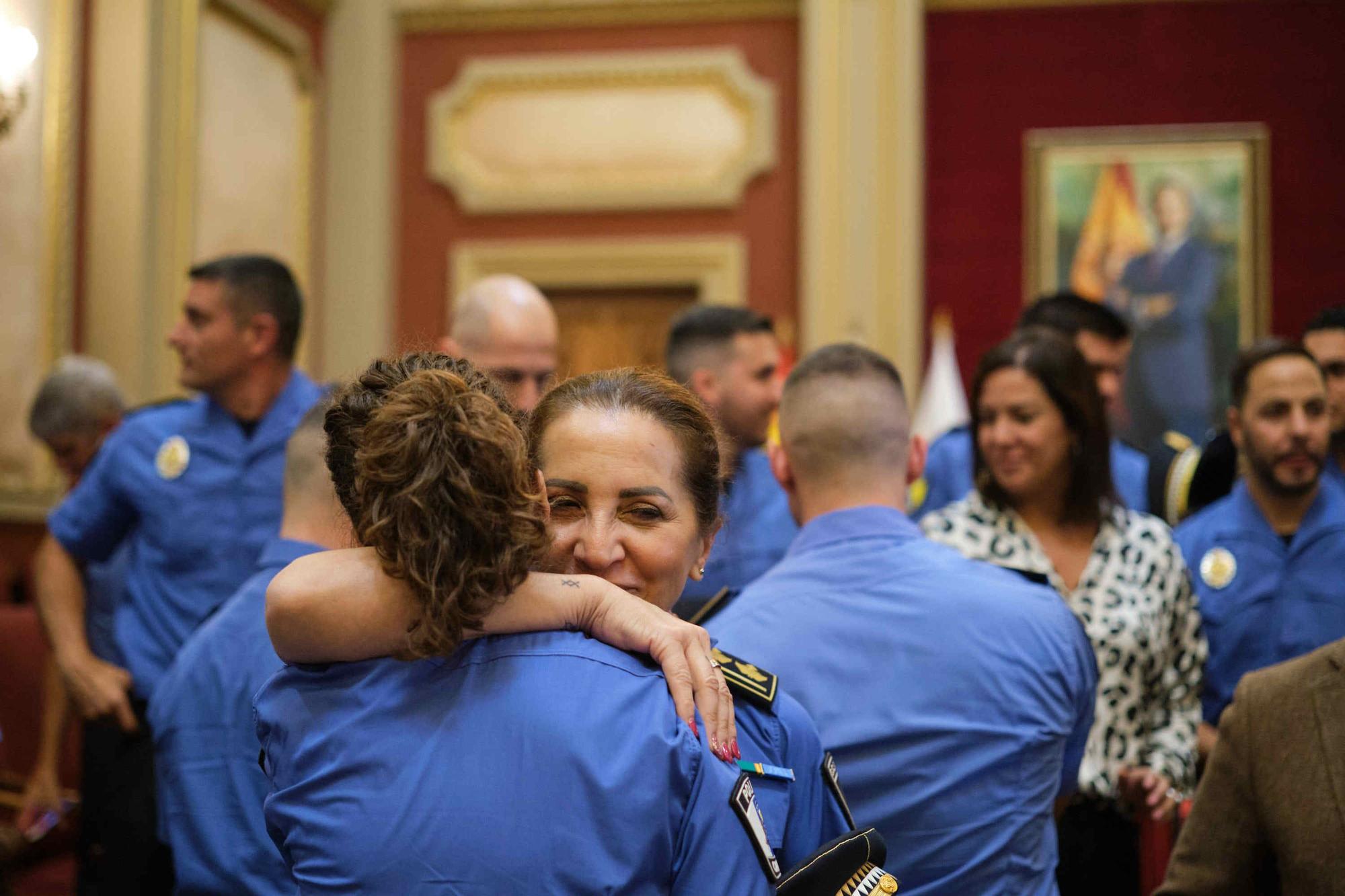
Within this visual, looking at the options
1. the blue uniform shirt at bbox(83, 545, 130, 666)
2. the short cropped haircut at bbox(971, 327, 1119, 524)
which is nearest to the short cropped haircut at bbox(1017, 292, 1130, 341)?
the short cropped haircut at bbox(971, 327, 1119, 524)

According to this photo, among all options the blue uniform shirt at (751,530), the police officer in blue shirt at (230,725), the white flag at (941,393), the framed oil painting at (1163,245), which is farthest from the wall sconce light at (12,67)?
the framed oil painting at (1163,245)

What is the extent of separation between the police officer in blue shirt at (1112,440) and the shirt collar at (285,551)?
182 centimetres

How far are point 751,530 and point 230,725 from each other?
1487 mm

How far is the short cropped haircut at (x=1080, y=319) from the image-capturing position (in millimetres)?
3824

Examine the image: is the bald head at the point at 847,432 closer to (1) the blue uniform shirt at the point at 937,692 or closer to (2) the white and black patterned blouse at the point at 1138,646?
(1) the blue uniform shirt at the point at 937,692

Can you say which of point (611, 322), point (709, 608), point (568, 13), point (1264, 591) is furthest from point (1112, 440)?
point (568, 13)

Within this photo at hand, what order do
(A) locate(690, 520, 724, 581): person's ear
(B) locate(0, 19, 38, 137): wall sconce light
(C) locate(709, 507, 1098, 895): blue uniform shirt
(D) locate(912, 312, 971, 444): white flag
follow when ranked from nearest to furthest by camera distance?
(A) locate(690, 520, 724, 581): person's ear < (C) locate(709, 507, 1098, 895): blue uniform shirt < (B) locate(0, 19, 38, 137): wall sconce light < (D) locate(912, 312, 971, 444): white flag

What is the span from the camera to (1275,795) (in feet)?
5.47

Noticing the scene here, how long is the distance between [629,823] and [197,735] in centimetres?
115

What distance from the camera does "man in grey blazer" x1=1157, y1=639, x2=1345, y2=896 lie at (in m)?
1.62

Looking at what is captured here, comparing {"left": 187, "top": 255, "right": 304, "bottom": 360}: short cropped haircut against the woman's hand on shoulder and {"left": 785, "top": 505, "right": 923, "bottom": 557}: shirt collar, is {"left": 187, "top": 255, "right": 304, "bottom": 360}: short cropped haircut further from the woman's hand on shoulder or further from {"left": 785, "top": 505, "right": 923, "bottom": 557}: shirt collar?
the woman's hand on shoulder

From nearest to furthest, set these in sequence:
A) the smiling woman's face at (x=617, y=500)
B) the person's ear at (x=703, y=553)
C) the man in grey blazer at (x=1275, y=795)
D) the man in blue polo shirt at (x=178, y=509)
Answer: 1. the smiling woman's face at (x=617, y=500)
2. the person's ear at (x=703, y=553)
3. the man in grey blazer at (x=1275, y=795)
4. the man in blue polo shirt at (x=178, y=509)

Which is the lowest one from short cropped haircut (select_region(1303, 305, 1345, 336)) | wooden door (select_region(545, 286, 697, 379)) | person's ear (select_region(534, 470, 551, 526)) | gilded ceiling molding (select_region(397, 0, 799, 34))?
person's ear (select_region(534, 470, 551, 526))

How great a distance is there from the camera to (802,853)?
4.37ft
